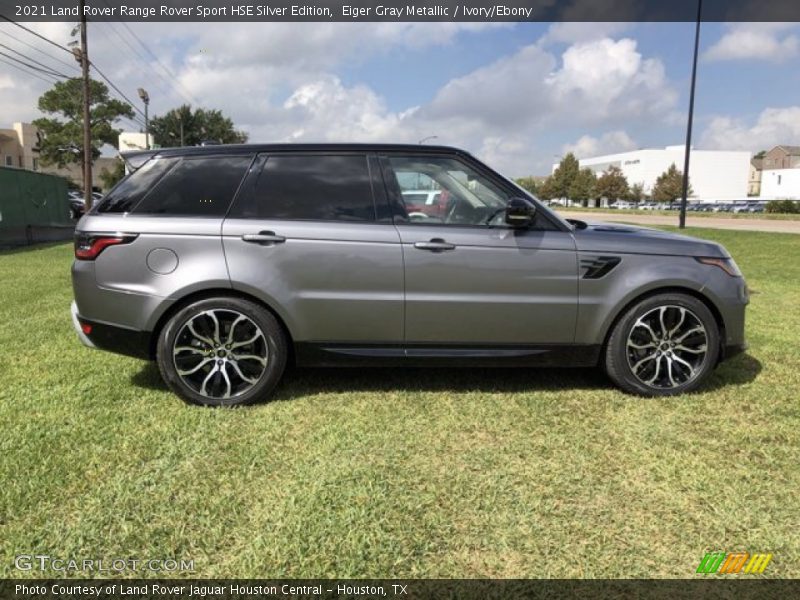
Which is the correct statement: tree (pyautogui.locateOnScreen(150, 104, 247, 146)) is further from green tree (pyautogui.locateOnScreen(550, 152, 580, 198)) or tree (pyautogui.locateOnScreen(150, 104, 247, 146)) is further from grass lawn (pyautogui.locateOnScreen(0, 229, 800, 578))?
grass lawn (pyautogui.locateOnScreen(0, 229, 800, 578))

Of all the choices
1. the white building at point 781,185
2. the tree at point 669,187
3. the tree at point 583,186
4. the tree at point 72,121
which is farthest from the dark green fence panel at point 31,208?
the white building at point 781,185

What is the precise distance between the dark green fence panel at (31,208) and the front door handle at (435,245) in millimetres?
15515

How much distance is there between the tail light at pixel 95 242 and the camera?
372 cm

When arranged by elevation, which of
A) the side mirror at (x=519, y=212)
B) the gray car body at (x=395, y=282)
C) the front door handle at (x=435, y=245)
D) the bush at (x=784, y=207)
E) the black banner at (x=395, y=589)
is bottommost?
the black banner at (x=395, y=589)

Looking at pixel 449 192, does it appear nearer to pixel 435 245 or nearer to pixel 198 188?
pixel 435 245

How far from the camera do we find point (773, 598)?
6.98 feet

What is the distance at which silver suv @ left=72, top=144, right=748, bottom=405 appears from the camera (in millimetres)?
3740

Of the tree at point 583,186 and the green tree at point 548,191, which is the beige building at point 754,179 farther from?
the green tree at point 548,191

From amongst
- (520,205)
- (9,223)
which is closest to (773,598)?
(520,205)

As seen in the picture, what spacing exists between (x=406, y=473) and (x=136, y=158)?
283 centimetres

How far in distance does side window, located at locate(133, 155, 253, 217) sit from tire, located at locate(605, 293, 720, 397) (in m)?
2.84

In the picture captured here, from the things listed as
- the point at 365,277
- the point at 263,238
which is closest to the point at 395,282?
the point at 365,277

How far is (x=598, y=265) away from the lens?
3893 mm

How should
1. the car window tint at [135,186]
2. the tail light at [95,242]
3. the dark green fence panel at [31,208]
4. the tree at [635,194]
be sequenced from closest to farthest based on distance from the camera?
the tail light at [95,242]
the car window tint at [135,186]
the dark green fence panel at [31,208]
the tree at [635,194]
